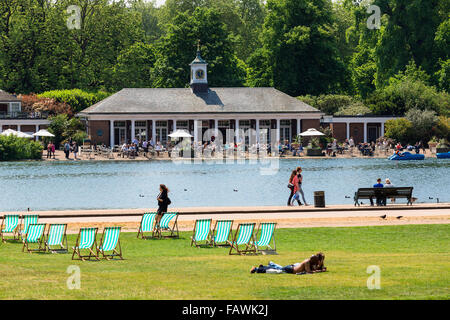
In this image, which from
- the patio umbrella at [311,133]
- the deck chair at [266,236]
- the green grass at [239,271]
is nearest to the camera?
the green grass at [239,271]

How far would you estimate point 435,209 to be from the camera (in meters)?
31.6

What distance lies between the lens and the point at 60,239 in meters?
21.7

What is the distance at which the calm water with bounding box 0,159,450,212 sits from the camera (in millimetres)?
39375

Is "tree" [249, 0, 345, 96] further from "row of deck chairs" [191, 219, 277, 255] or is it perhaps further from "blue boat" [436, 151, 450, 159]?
"row of deck chairs" [191, 219, 277, 255]

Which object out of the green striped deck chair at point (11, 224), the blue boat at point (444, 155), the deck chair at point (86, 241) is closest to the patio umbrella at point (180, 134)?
the blue boat at point (444, 155)

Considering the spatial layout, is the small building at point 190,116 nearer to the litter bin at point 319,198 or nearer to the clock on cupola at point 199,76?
the clock on cupola at point 199,76

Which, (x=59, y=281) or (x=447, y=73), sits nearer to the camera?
(x=59, y=281)

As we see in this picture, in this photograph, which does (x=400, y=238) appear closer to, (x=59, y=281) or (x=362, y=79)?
(x=59, y=281)

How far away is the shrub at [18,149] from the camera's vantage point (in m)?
69.2

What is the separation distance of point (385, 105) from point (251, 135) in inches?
536

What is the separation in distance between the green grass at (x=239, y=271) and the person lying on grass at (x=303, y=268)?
0.96 ft

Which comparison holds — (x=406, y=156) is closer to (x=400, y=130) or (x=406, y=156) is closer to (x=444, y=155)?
(x=444, y=155)
